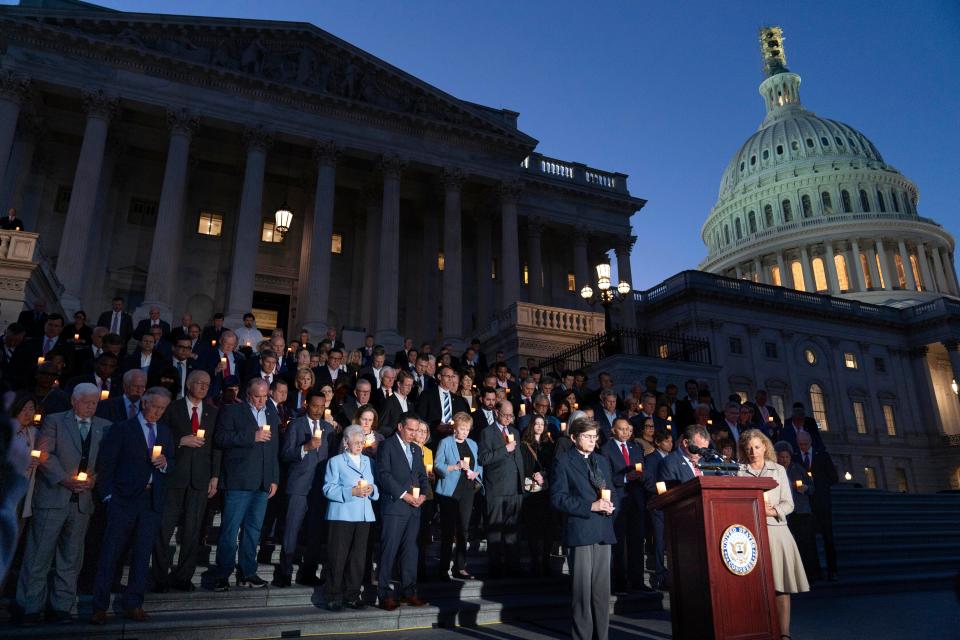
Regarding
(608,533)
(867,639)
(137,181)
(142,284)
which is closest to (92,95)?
(137,181)

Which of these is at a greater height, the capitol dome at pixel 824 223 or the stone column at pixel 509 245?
the capitol dome at pixel 824 223

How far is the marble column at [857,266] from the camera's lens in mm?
74062

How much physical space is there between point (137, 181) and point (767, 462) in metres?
33.8

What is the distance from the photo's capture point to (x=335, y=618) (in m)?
7.11

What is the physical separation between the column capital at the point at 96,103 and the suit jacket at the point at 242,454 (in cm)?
2426

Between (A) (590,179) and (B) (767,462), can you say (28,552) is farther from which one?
(A) (590,179)

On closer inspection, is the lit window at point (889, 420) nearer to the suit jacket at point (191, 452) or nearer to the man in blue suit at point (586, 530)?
the man in blue suit at point (586, 530)

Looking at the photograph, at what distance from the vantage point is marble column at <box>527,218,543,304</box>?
36562 millimetres

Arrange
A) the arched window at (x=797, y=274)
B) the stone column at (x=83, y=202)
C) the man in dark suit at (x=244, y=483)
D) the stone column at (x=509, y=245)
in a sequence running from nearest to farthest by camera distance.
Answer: the man in dark suit at (x=244, y=483) → the stone column at (x=83, y=202) → the stone column at (x=509, y=245) → the arched window at (x=797, y=274)

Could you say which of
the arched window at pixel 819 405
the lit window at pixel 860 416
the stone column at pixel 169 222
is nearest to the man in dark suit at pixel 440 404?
the stone column at pixel 169 222

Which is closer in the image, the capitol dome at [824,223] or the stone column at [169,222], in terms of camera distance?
the stone column at [169,222]

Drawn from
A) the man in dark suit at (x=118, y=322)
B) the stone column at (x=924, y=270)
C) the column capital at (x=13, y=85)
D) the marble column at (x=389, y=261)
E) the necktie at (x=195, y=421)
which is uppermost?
the stone column at (x=924, y=270)

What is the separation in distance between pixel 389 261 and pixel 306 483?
2195 cm

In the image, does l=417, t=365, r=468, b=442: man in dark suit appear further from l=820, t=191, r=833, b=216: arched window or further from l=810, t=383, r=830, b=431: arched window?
l=820, t=191, r=833, b=216: arched window
